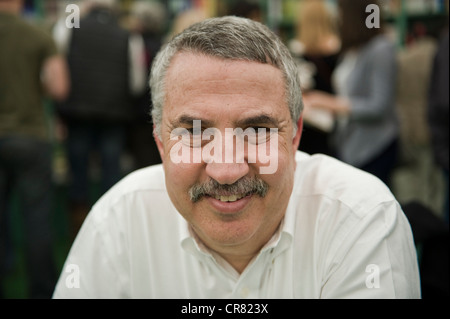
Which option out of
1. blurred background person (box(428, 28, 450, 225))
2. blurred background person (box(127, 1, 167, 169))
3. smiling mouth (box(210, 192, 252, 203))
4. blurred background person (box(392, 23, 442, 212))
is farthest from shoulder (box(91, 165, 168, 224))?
blurred background person (box(392, 23, 442, 212))

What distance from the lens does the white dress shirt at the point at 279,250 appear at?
105cm

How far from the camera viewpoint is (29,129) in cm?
261

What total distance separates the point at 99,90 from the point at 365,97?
173cm

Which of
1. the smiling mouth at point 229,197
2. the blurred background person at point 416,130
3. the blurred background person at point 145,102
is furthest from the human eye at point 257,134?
the blurred background person at point 145,102

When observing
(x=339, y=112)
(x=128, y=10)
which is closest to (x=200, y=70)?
(x=339, y=112)

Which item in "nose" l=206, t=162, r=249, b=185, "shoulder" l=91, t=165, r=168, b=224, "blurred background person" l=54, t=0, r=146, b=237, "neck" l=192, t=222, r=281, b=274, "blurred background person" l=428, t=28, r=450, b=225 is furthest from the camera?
"blurred background person" l=54, t=0, r=146, b=237

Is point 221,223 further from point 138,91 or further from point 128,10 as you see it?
point 128,10

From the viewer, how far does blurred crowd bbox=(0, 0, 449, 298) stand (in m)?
2.42

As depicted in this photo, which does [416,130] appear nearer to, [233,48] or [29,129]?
[29,129]

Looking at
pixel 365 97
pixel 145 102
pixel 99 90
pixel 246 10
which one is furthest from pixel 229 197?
pixel 145 102

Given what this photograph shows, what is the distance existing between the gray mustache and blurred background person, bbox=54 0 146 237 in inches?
92.4

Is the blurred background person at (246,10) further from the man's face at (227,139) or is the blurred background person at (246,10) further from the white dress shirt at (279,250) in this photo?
the man's face at (227,139)

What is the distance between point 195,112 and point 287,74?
0.22 m
